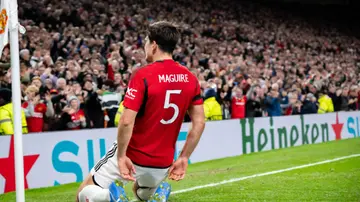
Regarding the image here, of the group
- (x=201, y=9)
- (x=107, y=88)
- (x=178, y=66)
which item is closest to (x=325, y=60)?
(x=201, y=9)

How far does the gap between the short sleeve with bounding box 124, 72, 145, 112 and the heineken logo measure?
1221 centimetres

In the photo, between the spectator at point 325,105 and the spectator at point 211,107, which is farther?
the spectator at point 325,105

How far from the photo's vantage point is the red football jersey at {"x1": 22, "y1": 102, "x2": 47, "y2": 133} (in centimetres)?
1252

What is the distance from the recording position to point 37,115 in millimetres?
12570

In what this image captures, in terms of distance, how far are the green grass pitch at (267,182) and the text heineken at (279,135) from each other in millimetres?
1052

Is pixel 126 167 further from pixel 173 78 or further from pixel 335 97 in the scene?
pixel 335 97

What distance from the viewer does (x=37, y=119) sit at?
12570mm

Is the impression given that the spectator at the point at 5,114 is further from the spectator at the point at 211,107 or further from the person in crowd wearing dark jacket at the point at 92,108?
the spectator at the point at 211,107

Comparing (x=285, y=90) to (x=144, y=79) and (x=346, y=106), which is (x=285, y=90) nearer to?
(x=346, y=106)

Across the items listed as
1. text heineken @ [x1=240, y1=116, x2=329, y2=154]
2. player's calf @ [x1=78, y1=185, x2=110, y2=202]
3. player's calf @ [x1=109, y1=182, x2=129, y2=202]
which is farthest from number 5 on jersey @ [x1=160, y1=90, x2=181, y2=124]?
text heineken @ [x1=240, y1=116, x2=329, y2=154]

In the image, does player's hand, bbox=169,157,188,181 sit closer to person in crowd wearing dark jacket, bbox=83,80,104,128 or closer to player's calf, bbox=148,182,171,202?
player's calf, bbox=148,182,171,202

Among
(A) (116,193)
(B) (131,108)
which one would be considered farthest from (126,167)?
(B) (131,108)

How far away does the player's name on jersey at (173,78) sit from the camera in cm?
565

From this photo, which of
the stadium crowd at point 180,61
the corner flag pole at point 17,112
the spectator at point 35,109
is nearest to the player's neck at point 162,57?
the corner flag pole at point 17,112
